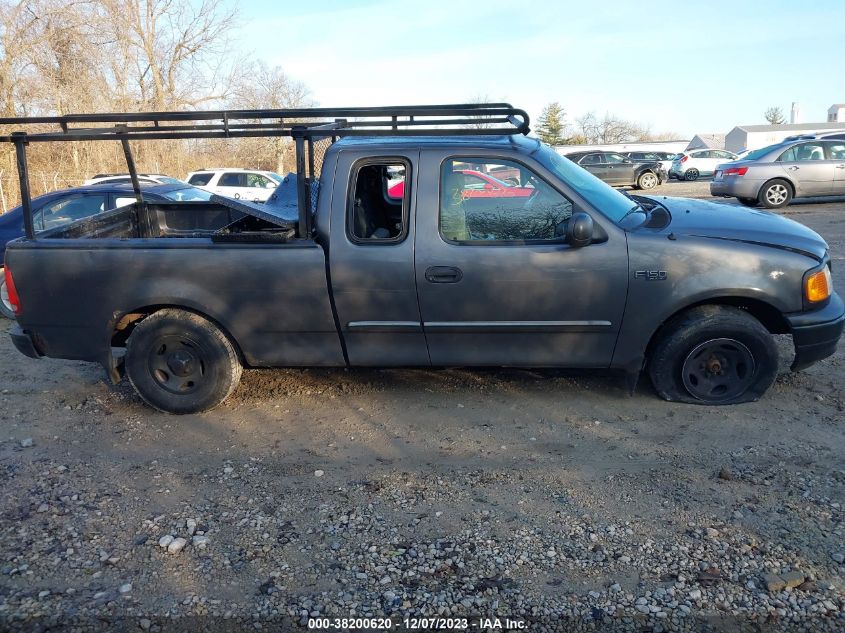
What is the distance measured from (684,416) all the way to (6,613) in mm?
3941

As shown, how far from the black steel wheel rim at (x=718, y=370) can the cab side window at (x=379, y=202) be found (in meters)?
2.15

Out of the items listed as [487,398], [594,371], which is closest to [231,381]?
[487,398]

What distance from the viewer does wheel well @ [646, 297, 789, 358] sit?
4.40 m

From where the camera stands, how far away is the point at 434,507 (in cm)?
351

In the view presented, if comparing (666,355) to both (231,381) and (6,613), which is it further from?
(6,613)

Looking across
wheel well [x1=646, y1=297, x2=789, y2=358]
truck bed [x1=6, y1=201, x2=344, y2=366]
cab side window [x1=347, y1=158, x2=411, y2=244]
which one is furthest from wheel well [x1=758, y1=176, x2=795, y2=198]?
truck bed [x1=6, y1=201, x2=344, y2=366]


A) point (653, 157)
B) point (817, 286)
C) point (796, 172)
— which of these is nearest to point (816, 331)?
point (817, 286)

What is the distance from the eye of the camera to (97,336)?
4758mm

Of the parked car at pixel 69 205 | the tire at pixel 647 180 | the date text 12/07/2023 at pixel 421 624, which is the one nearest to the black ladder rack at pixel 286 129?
the date text 12/07/2023 at pixel 421 624

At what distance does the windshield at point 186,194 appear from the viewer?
838cm

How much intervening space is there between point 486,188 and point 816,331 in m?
2.36

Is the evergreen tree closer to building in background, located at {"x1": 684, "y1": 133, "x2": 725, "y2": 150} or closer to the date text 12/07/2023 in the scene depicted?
building in background, located at {"x1": 684, "y1": 133, "x2": 725, "y2": 150}

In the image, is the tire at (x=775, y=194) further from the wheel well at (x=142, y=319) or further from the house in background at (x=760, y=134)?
the house in background at (x=760, y=134)

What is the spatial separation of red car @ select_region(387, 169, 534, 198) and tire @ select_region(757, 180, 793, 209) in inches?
509
